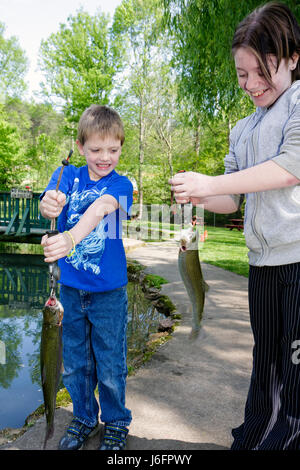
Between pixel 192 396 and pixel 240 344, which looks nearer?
pixel 192 396

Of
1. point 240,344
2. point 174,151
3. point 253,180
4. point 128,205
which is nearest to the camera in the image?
point 253,180

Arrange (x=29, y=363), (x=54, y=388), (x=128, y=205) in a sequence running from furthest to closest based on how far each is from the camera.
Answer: (x=29, y=363), (x=128, y=205), (x=54, y=388)

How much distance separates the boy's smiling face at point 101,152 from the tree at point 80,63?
741 inches

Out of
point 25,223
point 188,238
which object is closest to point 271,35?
point 188,238

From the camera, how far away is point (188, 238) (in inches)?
73.5

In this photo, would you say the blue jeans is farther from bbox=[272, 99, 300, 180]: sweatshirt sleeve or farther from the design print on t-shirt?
bbox=[272, 99, 300, 180]: sweatshirt sleeve

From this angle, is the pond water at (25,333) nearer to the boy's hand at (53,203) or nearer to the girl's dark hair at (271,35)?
the boy's hand at (53,203)

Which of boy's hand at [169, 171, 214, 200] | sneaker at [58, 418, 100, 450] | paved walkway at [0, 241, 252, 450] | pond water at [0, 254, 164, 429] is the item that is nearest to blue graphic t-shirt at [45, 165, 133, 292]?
paved walkway at [0, 241, 252, 450]

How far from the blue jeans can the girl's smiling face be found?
1.47 meters

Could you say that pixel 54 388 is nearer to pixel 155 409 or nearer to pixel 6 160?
pixel 155 409

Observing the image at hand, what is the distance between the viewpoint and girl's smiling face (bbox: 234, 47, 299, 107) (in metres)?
1.71

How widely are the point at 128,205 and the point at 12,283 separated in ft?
26.4

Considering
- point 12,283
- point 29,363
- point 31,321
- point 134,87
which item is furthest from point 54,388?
point 134,87

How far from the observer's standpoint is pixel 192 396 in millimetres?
3320
